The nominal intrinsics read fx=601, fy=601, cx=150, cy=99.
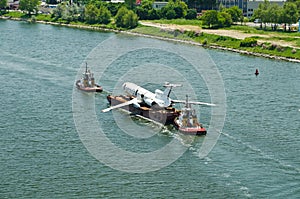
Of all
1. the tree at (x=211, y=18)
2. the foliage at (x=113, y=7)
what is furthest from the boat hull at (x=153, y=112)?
the foliage at (x=113, y=7)

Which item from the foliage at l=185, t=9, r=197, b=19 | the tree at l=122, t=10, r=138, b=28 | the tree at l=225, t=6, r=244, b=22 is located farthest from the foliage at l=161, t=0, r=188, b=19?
the tree at l=225, t=6, r=244, b=22

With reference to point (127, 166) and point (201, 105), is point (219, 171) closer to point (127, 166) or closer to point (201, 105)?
point (127, 166)

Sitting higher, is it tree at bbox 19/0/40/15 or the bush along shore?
tree at bbox 19/0/40/15

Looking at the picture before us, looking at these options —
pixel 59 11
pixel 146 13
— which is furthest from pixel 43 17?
pixel 146 13

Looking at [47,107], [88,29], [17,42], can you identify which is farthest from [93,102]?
[88,29]

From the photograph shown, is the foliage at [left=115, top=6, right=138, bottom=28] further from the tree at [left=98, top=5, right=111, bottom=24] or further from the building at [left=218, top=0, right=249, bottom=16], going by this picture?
the building at [left=218, top=0, right=249, bottom=16]

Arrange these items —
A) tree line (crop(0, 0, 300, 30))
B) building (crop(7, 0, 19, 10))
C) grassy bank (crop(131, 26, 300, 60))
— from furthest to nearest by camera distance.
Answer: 1. building (crop(7, 0, 19, 10))
2. tree line (crop(0, 0, 300, 30))
3. grassy bank (crop(131, 26, 300, 60))

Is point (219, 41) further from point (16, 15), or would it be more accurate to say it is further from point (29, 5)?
point (16, 15)
